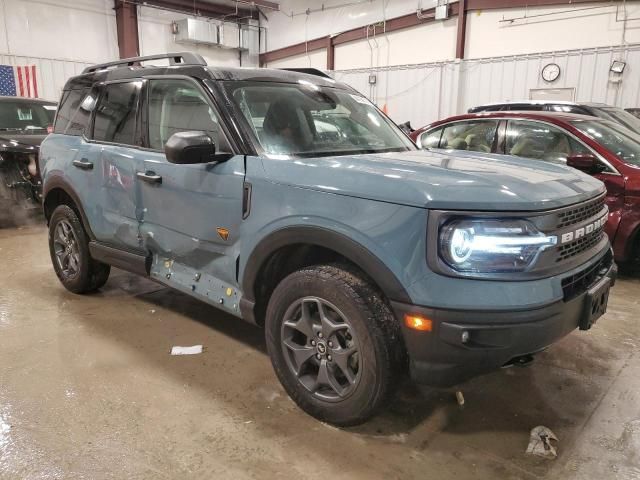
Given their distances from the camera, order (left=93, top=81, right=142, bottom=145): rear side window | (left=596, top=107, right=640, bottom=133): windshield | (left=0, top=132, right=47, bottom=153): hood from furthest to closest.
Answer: (left=0, top=132, right=47, bottom=153): hood, (left=596, top=107, right=640, bottom=133): windshield, (left=93, top=81, right=142, bottom=145): rear side window

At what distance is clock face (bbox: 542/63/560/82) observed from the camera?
8.88 metres

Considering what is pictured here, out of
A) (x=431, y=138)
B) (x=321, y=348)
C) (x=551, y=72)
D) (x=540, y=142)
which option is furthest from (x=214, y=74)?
(x=551, y=72)

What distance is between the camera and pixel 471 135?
552 centimetres

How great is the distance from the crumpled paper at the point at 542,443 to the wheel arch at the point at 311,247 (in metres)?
0.99

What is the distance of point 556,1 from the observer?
29.0ft

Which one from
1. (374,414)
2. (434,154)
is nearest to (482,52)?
(434,154)

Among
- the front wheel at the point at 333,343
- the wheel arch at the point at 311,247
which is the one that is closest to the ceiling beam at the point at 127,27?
the wheel arch at the point at 311,247

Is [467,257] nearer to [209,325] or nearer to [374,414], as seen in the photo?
[374,414]

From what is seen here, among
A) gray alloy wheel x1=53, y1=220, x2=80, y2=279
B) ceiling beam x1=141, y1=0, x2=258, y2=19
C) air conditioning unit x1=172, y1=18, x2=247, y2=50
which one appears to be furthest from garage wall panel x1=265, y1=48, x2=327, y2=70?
gray alloy wheel x1=53, y1=220, x2=80, y2=279

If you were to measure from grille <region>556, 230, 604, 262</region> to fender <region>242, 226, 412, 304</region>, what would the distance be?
0.69 m

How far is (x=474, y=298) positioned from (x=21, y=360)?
2.74 meters

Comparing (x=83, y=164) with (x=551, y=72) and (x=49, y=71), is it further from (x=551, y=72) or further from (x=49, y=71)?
(x=49, y=71)

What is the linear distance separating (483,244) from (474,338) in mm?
358

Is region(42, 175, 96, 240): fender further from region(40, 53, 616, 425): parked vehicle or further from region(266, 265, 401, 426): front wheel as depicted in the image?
region(266, 265, 401, 426): front wheel
